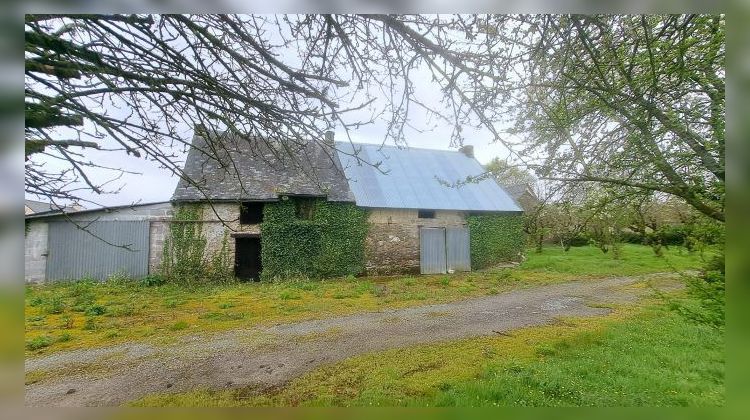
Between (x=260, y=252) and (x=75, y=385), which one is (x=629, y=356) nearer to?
(x=75, y=385)

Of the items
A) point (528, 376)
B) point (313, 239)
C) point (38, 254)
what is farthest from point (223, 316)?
point (38, 254)

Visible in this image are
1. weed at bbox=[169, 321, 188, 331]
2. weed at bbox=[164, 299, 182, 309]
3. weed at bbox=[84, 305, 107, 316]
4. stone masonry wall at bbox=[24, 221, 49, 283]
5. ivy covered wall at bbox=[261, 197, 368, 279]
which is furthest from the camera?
ivy covered wall at bbox=[261, 197, 368, 279]

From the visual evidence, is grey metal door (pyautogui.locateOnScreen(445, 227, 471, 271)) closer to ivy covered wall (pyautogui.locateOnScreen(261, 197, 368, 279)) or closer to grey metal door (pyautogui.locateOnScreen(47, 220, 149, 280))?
ivy covered wall (pyautogui.locateOnScreen(261, 197, 368, 279))

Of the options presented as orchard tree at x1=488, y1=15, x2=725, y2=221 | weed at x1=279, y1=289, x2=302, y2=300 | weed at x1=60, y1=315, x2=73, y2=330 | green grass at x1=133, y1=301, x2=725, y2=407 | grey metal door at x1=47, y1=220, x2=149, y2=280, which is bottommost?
weed at x1=279, y1=289, x2=302, y2=300

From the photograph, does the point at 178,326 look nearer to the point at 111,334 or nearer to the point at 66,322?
the point at 111,334

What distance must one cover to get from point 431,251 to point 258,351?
8.07m

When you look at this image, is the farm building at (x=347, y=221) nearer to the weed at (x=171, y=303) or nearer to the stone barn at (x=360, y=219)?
the stone barn at (x=360, y=219)

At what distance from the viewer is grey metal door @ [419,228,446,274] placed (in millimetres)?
11109

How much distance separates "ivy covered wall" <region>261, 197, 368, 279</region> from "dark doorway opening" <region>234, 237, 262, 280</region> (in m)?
0.94

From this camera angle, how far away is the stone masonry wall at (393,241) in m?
10.7

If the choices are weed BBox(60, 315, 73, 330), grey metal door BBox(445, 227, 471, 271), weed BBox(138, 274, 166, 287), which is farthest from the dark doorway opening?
grey metal door BBox(445, 227, 471, 271)

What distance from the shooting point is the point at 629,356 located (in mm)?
3227

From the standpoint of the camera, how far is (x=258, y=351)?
12.9 feet

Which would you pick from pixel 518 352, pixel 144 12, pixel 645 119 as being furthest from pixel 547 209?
pixel 144 12
